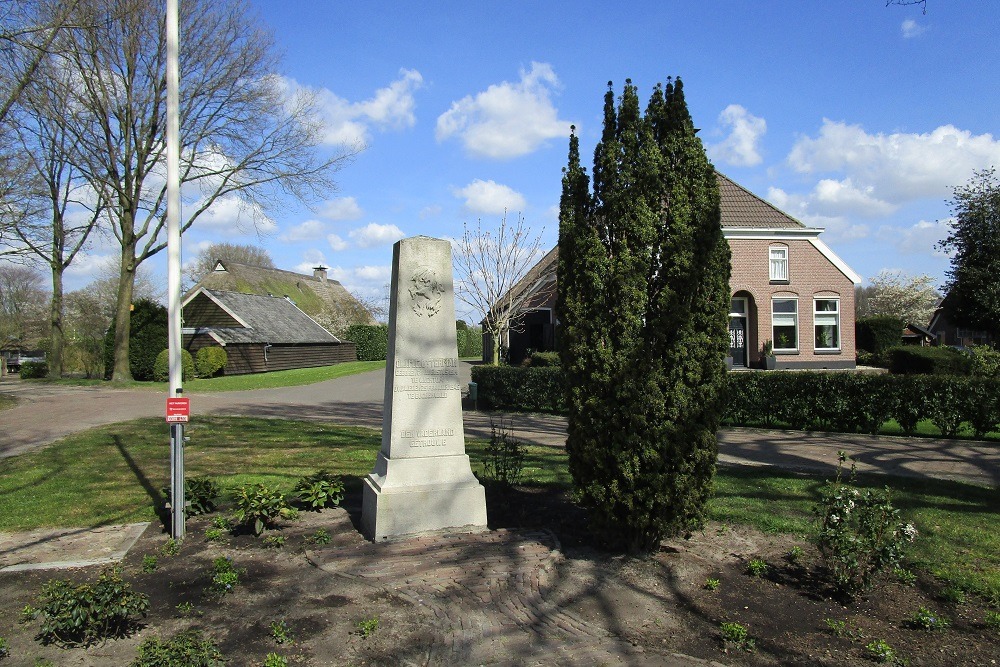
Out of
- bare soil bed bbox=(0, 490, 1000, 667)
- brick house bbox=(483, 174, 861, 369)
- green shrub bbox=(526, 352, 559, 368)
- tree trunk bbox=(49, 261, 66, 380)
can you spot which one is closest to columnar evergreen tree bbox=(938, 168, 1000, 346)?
brick house bbox=(483, 174, 861, 369)

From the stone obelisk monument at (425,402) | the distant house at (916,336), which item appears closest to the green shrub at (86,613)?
the stone obelisk monument at (425,402)

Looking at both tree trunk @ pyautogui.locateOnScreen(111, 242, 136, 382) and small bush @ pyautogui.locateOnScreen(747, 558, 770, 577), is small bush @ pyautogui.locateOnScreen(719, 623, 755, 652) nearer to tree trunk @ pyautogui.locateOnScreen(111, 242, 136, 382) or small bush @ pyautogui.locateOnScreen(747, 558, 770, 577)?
small bush @ pyautogui.locateOnScreen(747, 558, 770, 577)

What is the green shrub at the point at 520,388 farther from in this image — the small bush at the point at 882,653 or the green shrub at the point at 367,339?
the green shrub at the point at 367,339

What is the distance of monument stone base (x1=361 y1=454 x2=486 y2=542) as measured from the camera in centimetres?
619

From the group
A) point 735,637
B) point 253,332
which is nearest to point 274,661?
point 735,637

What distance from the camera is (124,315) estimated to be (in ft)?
90.4

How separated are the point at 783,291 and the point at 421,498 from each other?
1116 inches

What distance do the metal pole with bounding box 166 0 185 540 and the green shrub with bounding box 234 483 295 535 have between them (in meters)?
0.55

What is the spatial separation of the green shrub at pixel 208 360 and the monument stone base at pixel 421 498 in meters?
28.4

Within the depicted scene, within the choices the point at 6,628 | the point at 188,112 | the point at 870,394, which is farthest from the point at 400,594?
the point at 188,112

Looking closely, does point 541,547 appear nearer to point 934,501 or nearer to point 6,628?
point 6,628

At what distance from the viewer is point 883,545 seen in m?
4.79

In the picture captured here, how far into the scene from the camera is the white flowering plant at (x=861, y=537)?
4793 mm

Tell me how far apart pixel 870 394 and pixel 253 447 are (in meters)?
11.8
